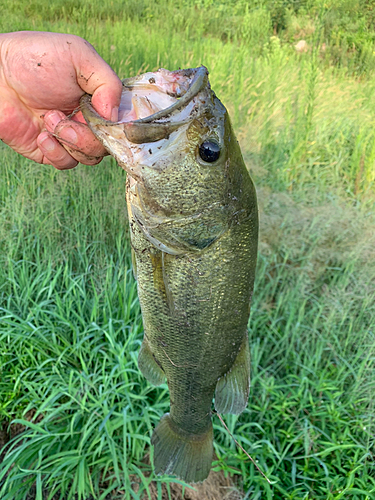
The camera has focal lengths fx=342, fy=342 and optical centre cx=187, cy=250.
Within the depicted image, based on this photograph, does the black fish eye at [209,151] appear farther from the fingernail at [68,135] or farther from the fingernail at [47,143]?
the fingernail at [47,143]

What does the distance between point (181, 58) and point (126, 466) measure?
4246 millimetres

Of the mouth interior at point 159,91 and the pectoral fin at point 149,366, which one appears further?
the pectoral fin at point 149,366

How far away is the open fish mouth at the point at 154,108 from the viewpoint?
2.98 ft

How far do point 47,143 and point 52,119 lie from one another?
18 centimetres

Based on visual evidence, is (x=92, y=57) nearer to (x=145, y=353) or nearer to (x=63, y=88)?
(x=63, y=88)

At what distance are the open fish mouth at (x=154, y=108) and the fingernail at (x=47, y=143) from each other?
31 cm

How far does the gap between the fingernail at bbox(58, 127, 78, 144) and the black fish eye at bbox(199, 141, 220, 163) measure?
50 cm

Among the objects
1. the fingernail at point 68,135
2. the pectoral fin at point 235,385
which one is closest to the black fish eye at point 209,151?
the fingernail at point 68,135

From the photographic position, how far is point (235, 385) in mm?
1293

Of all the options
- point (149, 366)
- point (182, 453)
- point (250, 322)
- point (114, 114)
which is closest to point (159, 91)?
point (114, 114)

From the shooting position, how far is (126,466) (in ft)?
5.74

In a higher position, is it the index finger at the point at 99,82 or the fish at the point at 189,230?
the index finger at the point at 99,82

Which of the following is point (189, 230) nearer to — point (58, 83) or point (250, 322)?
point (58, 83)

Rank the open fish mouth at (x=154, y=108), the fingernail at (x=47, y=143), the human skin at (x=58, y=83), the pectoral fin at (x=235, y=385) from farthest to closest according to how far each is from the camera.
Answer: the fingernail at (x=47, y=143)
the pectoral fin at (x=235, y=385)
the human skin at (x=58, y=83)
the open fish mouth at (x=154, y=108)
